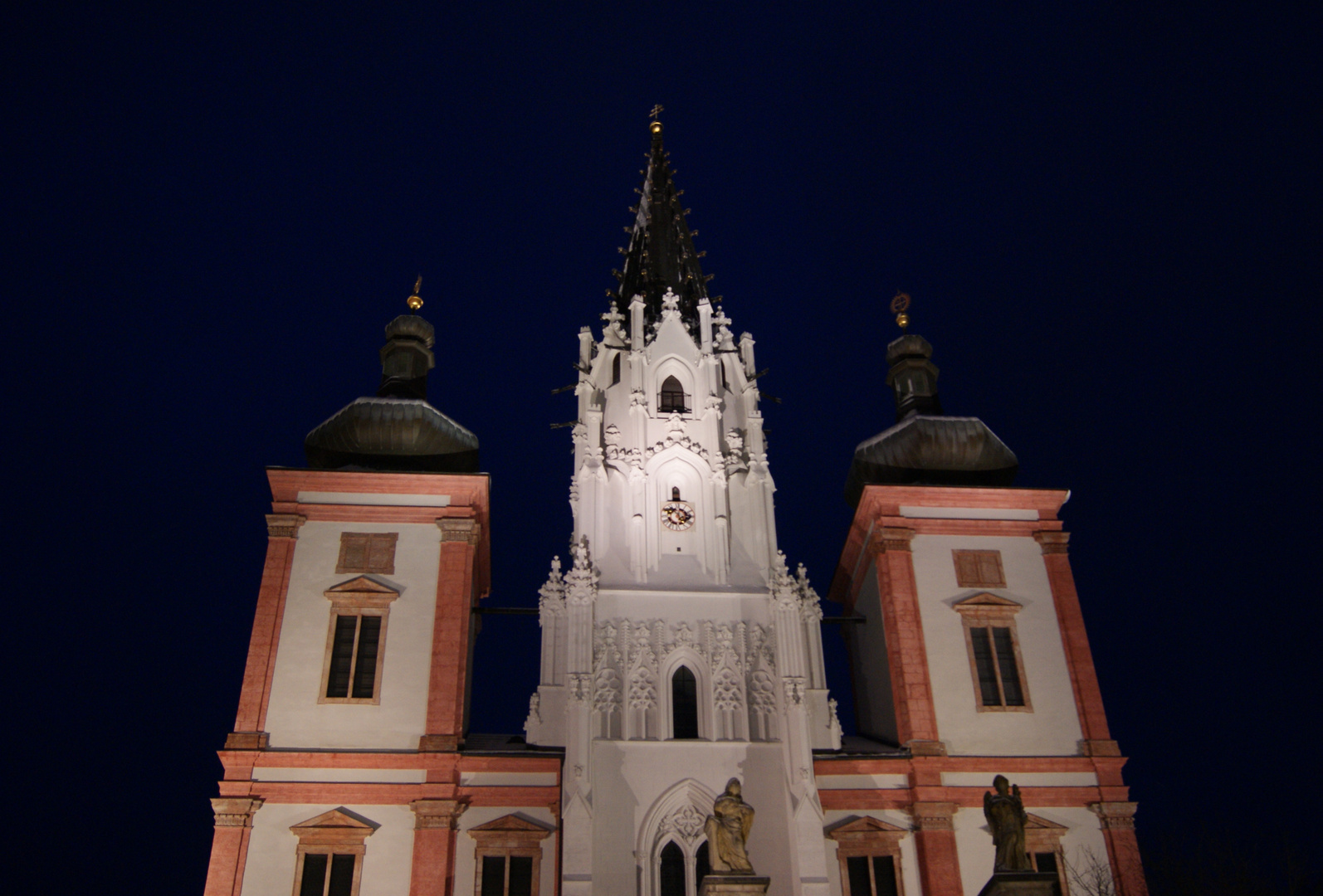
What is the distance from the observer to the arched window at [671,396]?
36188 millimetres

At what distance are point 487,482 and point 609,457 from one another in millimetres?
3834

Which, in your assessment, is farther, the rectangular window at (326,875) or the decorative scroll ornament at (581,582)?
the decorative scroll ornament at (581,582)

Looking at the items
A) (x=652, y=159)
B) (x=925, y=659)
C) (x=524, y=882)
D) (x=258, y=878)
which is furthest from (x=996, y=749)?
(x=652, y=159)

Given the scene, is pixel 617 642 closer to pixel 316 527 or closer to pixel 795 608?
pixel 795 608

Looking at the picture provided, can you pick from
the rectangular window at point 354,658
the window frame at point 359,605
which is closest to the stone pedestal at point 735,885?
the rectangular window at point 354,658

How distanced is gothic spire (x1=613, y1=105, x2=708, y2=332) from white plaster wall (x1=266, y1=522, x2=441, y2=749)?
12.2m

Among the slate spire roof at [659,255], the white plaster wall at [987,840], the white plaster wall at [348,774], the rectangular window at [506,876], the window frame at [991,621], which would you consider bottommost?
the rectangular window at [506,876]

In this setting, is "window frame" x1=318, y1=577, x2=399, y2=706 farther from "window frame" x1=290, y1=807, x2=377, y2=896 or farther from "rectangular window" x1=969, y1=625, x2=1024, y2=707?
"rectangular window" x1=969, y1=625, x2=1024, y2=707

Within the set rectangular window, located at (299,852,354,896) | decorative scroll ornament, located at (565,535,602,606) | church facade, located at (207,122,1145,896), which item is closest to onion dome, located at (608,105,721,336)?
church facade, located at (207,122,1145,896)

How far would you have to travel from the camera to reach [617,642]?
3014 centimetres

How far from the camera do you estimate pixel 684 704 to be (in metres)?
29.9

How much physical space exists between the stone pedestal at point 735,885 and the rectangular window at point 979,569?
14839 mm

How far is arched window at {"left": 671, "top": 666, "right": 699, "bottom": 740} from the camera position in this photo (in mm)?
29375

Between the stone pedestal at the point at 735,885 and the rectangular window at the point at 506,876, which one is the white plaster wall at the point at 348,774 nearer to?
the rectangular window at the point at 506,876
